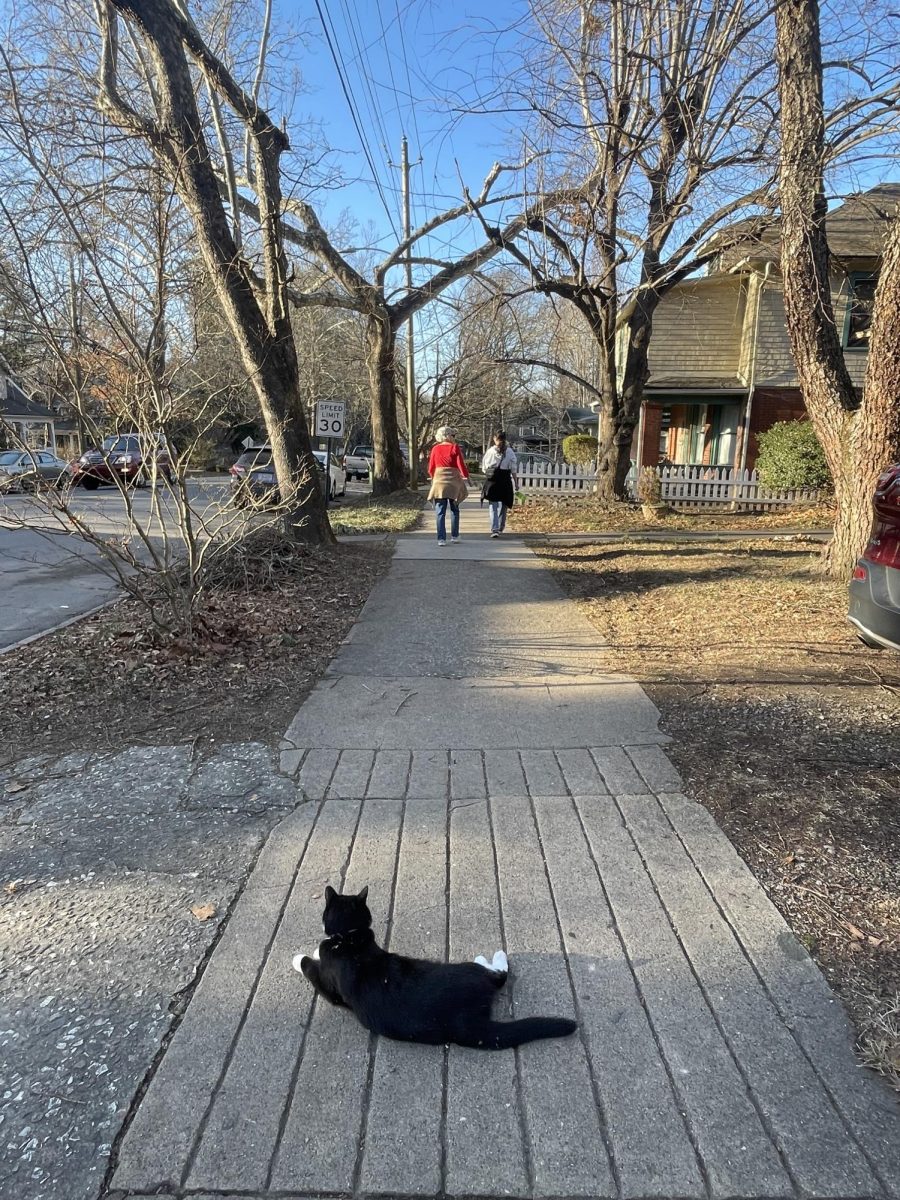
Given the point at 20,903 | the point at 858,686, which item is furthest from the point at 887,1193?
the point at 858,686

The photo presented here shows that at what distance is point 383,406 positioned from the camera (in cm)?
1917

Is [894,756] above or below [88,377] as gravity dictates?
below

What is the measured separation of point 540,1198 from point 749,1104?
61cm

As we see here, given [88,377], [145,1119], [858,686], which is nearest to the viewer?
[145,1119]

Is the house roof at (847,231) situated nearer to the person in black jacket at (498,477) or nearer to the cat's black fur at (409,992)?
the person in black jacket at (498,477)

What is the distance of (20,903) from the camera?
2.60 metres

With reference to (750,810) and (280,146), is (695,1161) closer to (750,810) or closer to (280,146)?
(750,810)

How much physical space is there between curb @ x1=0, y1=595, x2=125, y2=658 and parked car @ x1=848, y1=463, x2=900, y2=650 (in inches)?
257

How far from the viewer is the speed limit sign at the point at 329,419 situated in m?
13.3

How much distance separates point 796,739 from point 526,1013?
2.49 meters

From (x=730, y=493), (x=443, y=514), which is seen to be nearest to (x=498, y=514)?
(x=443, y=514)

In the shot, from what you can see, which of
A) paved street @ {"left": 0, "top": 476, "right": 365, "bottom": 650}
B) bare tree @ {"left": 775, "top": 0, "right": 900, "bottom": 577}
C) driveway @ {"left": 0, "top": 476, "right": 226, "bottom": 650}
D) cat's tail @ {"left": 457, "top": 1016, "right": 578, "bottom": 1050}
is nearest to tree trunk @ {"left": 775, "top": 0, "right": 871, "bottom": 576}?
bare tree @ {"left": 775, "top": 0, "right": 900, "bottom": 577}

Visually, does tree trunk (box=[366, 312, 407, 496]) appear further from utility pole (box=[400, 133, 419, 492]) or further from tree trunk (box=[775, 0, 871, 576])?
tree trunk (box=[775, 0, 871, 576])

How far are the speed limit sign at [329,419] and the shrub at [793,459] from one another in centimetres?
1022
